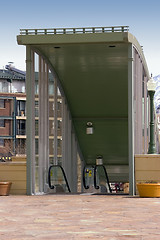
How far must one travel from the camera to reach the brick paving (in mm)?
10469

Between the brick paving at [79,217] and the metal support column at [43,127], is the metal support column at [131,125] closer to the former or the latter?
the brick paving at [79,217]

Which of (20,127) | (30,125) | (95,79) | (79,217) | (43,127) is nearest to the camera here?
(79,217)

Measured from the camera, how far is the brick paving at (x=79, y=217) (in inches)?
412

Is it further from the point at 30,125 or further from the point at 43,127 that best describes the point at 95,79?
the point at 30,125

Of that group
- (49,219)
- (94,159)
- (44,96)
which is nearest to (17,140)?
(94,159)

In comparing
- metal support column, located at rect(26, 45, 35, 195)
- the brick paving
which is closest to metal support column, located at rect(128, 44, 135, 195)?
the brick paving

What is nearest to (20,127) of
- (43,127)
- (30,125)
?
(43,127)

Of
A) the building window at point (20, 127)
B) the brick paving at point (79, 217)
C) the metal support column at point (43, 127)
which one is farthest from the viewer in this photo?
the building window at point (20, 127)

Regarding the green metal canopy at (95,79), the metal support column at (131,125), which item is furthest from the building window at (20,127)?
the metal support column at (131,125)

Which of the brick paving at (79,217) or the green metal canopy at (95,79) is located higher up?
the green metal canopy at (95,79)

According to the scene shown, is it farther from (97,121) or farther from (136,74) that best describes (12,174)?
(97,121)

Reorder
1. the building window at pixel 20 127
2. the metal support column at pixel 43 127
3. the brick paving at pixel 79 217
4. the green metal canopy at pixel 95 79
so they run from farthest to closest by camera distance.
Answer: the building window at pixel 20 127
the metal support column at pixel 43 127
the green metal canopy at pixel 95 79
the brick paving at pixel 79 217

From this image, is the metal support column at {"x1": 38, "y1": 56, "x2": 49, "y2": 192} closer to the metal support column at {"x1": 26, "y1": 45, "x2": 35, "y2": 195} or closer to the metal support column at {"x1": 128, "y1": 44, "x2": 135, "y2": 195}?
the metal support column at {"x1": 26, "y1": 45, "x2": 35, "y2": 195}

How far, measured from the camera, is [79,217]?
13.0 meters
